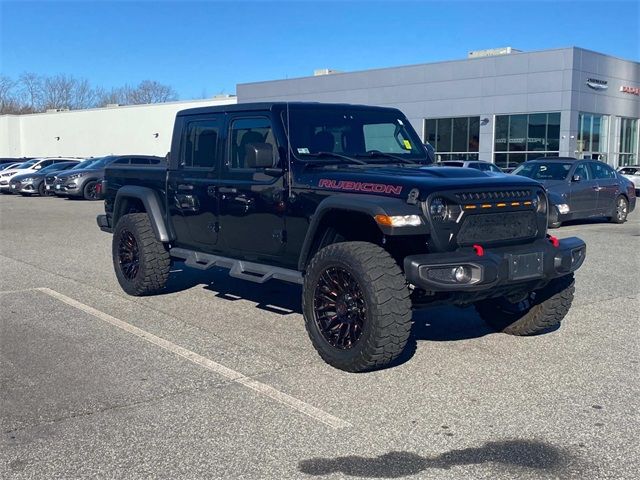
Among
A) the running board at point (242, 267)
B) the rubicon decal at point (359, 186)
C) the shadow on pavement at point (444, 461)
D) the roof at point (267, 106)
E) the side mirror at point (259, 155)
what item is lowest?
the shadow on pavement at point (444, 461)

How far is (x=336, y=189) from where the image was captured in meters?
5.74

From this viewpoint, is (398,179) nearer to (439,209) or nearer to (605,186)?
(439,209)

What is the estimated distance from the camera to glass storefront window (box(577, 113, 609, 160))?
35.6 m

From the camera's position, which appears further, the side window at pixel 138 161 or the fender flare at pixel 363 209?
the side window at pixel 138 161

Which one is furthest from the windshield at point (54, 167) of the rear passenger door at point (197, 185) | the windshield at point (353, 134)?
the windshield at point (353, 134)

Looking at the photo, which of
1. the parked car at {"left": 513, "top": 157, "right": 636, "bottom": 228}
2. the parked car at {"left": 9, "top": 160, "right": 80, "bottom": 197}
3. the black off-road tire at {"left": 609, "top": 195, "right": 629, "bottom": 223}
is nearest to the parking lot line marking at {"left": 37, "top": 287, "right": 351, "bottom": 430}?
the parked car at {"left": 513, "top": 157, "right": 636, "bottom": 228}

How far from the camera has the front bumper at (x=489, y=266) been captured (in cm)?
502

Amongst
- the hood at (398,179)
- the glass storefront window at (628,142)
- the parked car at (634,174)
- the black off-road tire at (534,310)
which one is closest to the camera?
the hood at (398,179)

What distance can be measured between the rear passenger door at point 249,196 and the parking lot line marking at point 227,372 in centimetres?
115

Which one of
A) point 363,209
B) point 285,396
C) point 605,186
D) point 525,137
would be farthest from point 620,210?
point 525,137

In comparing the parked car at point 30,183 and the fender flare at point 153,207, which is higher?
the fender flare at point 153,207

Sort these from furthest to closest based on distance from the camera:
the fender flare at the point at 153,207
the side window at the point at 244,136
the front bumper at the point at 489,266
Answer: the fender flare at the point at 153,207
the side window at the point at 244,136
the front bumper at the point at 489,266

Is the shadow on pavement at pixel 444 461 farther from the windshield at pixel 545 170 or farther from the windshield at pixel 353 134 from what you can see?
the windshield at pixel 545 170

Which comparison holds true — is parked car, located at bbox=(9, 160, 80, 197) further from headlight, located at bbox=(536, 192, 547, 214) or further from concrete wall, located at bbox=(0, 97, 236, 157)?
headlight, located at bbox=(536, 192, 547, 214)
